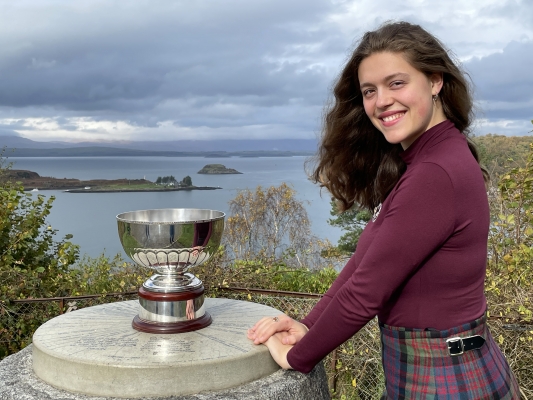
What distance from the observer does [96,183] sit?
6.58 metres

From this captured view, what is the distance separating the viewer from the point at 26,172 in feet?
19.9

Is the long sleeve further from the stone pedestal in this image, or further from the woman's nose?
the stone pedestal

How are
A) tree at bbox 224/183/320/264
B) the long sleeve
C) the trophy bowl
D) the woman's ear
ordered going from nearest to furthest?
the long sleeve
the woman's ear
the trophy bowl
tree at bbox 224/183/320/264

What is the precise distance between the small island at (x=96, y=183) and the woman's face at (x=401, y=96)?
12.5 feet

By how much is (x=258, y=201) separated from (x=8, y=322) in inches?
298

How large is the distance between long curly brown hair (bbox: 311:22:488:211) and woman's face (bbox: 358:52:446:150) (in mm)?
25

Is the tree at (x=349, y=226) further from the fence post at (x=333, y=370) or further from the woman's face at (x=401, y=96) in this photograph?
the woman's face at (x=401, y=96)

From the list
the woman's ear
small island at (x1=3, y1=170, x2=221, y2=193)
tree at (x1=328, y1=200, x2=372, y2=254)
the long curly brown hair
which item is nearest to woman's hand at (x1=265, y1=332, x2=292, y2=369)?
the long curly brown hair

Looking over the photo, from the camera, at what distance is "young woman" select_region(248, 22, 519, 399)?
144 centimetres

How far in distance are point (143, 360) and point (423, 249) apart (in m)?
1.01

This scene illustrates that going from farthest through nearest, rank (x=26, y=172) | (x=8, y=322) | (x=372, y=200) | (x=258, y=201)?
(x=258, y=201)
(x=26, y=172)
(x=8, y=322)
(x=372, y=200)

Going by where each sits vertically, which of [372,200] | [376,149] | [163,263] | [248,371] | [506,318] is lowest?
[506,318]

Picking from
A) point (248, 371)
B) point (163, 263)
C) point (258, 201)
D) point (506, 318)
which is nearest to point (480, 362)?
point (248, 371)

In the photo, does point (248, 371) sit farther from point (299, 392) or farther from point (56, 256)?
point (56, 256)
